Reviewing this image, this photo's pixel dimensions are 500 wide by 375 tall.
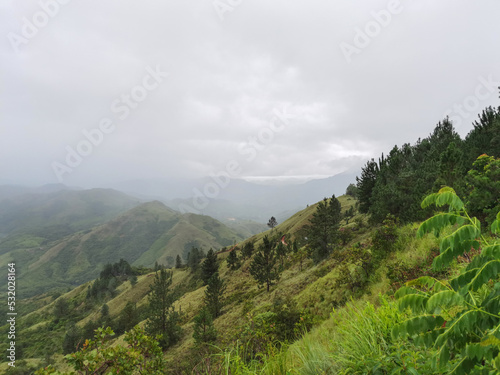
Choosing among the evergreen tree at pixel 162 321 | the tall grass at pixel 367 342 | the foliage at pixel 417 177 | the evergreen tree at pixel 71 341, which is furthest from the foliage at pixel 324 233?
the evergreen tree at pixel 71 341

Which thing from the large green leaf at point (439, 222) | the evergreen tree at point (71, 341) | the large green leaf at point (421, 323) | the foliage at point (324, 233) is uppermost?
the large green leaf at point (439, 222)

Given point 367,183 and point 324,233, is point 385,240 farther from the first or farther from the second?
point 367,183

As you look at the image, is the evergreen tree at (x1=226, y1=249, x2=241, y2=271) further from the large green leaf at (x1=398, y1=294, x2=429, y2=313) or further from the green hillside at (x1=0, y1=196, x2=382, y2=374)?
the large green leaf at (x1=398, y1=294, x2=429, y2=313)

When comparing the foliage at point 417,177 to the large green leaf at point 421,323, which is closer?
the large green leaf at point 421,323

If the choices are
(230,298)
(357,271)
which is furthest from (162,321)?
(357,271)

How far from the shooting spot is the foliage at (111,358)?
3.96 m

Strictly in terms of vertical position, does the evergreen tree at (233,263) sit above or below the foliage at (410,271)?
below

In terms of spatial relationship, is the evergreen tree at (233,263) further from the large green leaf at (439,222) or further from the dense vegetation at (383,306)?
the large green leaf at (439,222)

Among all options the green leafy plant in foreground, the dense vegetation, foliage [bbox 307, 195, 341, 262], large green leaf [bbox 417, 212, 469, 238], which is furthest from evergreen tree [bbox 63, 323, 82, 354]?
large green leaf [bbox 417, 212, 469, 238]

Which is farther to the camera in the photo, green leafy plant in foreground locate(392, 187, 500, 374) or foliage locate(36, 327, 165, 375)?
foliage locate(36, 327, 165, 375)

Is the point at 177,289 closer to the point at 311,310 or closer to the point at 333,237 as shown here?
the point at 333,237

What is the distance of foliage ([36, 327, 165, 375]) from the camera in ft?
13.0

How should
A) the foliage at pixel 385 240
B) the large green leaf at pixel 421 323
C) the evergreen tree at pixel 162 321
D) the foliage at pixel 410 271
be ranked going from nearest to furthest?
1. the large green leaf at pixel 421 323
2. the foliage at pixel 410 271
3. the foliage at pixel 385 240
4. the evergreen tree at pixel 162 321

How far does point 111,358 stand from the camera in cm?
413
